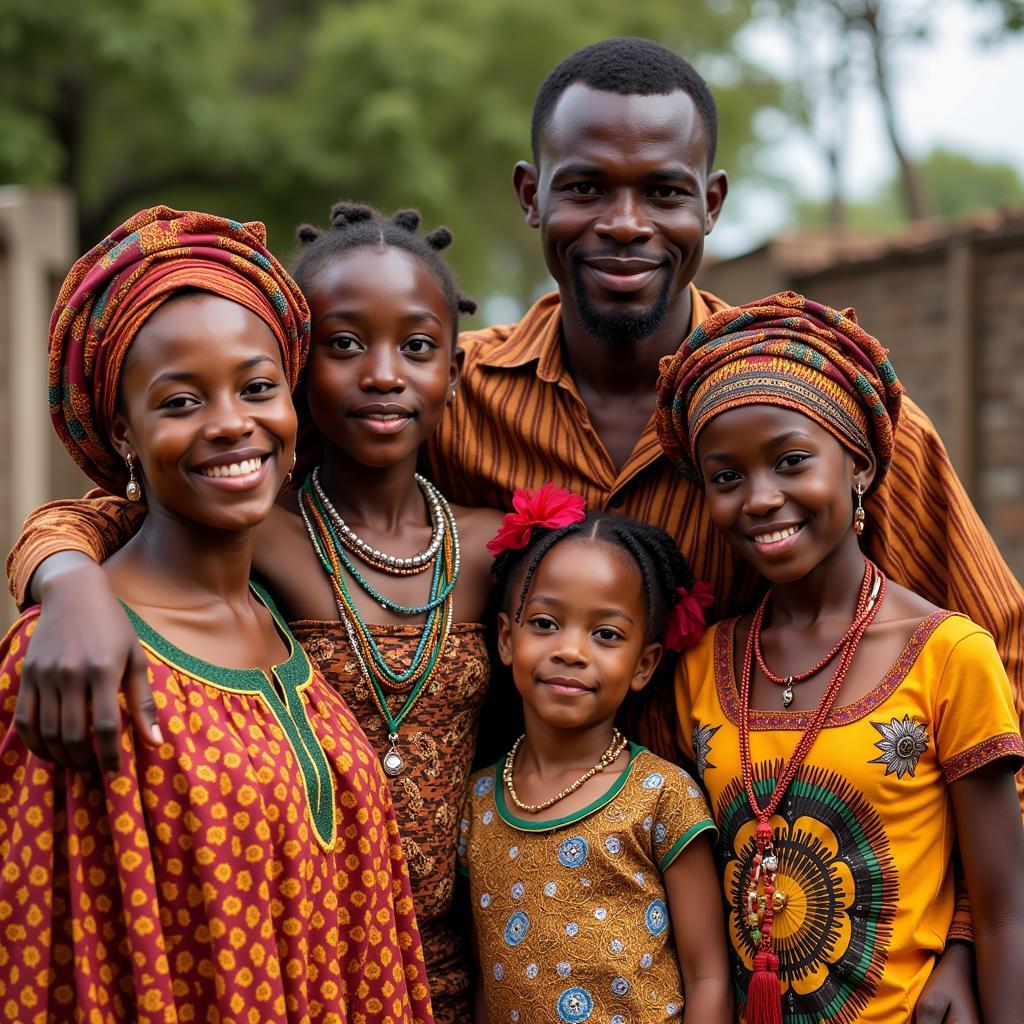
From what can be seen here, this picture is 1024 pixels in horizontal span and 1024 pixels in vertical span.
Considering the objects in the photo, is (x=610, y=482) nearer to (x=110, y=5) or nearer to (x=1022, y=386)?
(x=1022, y=386)

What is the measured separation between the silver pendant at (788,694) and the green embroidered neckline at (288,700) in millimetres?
984

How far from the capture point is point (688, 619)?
313 centimetres

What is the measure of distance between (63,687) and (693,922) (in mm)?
1403

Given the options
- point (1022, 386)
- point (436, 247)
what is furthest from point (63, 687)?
point (1022, 386)

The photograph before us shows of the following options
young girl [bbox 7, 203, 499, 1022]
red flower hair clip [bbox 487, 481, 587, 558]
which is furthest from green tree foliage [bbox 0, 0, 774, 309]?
red flower hair clip [bbox 487, 481, 587, 558]

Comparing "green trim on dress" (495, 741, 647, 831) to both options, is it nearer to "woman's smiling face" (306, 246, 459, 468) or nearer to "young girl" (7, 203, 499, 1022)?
"young girl" (7, 203, 499, 1022)

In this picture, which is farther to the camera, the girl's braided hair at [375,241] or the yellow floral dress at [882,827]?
the girl's braided hair at [375,241]

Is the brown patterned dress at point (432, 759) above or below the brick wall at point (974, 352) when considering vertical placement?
below

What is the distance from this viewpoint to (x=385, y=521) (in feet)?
10.5

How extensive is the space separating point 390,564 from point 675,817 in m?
0.84

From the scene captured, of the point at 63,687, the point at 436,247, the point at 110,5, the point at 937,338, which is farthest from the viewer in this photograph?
the point at 110,5

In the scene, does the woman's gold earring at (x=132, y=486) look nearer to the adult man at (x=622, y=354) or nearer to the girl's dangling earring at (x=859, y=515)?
the adult man at (x=622, y=354)

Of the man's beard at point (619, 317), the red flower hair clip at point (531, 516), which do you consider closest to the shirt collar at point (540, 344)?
the man's beard at point (619, 317)

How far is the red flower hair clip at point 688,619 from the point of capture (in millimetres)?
3125
